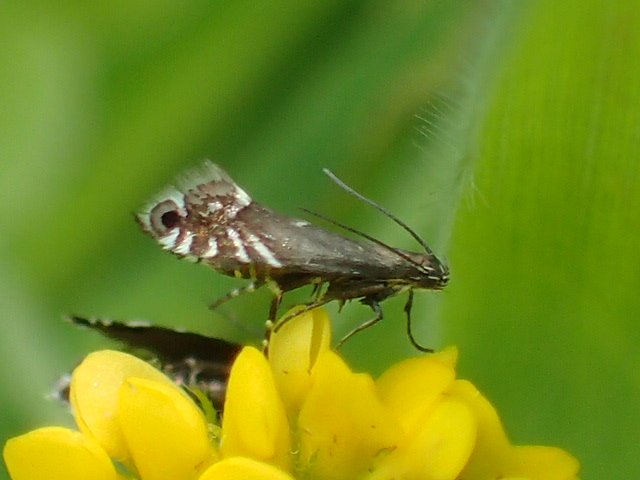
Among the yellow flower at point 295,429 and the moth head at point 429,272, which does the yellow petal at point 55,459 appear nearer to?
the yellow flower at point 295,429

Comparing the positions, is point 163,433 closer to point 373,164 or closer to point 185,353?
point 185,353

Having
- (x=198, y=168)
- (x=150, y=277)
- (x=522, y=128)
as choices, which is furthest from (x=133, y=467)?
(x=150, y=277)

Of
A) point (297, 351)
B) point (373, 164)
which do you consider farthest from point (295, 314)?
point (373, 164)

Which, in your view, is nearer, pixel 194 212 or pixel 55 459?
pixel 55 459

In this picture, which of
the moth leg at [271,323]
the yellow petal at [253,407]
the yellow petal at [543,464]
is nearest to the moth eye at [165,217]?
the moth leg at [271,323]

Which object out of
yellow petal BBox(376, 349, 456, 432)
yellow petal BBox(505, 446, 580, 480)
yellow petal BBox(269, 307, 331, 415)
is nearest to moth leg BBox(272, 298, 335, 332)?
yellow petal BBox(269, 307, 331, 415)

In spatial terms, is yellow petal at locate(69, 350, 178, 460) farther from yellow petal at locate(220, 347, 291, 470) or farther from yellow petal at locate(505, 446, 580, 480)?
yellow petal at locate(505, 446, 580, 480)

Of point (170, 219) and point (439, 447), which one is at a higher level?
point (170, 219)

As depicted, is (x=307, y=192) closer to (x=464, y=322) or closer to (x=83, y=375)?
(x=464, y=322)
